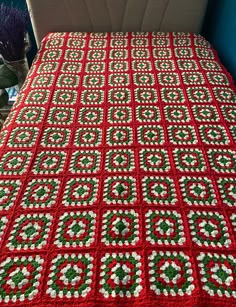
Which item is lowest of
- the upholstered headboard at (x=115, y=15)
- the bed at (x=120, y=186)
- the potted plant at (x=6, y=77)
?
the potted plant at (x=6, y=77)

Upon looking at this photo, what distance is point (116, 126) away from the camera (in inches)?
42.6

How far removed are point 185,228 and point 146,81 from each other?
2.41 ft

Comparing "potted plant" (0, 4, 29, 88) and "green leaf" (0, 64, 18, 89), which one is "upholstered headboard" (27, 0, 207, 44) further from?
"green leaf" (0, 64, 18, 89)

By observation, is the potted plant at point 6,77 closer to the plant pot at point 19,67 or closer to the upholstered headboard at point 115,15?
the plant pot at point 19,67

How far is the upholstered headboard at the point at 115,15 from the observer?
1.66 m

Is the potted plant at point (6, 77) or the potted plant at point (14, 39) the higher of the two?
the potted plant at point (14, 39)

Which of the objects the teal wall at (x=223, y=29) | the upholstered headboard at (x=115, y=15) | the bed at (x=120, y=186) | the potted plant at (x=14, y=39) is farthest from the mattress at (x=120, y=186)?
the upholstered headboard at (x=115, y=15)

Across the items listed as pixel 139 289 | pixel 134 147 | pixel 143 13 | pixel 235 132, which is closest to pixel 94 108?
pixel 134 147

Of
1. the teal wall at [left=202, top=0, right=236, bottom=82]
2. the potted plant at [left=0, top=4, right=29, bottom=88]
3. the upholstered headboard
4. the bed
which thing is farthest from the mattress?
the upholstered headboard

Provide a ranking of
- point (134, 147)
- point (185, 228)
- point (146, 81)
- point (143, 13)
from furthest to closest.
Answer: point (143, 13)
point (146, 81)
point (134, 147)
point (185, 228)

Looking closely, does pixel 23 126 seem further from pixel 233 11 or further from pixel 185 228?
pixel 233 11

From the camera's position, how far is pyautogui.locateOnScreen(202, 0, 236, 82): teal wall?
1.52 m

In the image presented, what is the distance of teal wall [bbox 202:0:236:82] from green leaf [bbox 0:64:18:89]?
3.60ft

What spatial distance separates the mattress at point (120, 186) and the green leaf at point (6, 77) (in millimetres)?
321
